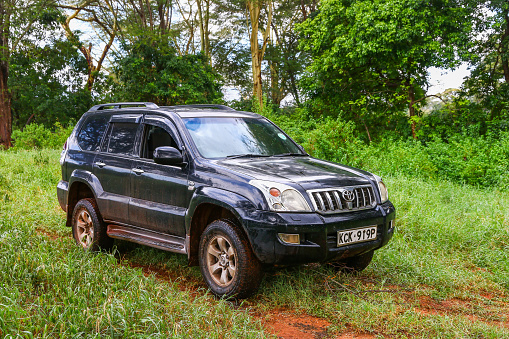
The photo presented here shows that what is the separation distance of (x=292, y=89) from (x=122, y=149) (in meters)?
27.6

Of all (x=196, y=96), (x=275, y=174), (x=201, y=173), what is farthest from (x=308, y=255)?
(x=196, y=96)

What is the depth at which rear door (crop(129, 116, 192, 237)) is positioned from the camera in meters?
4.95

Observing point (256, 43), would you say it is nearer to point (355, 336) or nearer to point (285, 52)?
point (285, 52)

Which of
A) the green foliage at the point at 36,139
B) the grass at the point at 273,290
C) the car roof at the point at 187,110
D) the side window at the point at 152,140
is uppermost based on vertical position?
the car roof at the point at 187,110

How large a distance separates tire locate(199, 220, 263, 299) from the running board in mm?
352

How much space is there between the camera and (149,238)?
5.31 metres

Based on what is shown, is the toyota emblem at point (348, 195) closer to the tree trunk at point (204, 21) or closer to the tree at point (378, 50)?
the tree at point (378, 50)

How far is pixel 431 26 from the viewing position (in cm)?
1557

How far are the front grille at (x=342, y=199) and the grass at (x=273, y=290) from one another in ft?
2.79

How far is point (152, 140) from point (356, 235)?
2576 millimetres

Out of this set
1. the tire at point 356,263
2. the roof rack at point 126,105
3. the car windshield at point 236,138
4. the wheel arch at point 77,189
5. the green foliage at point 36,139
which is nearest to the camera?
the car windshield at point 236,138

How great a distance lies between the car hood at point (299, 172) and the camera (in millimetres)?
4465

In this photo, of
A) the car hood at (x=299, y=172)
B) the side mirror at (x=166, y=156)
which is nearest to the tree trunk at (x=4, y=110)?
the side mirror at (x=166, y=156)

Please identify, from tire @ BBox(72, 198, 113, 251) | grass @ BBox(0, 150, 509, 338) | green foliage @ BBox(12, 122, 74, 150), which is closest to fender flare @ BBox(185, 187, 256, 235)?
grass @ BBox(0, 150, 509, 338)
